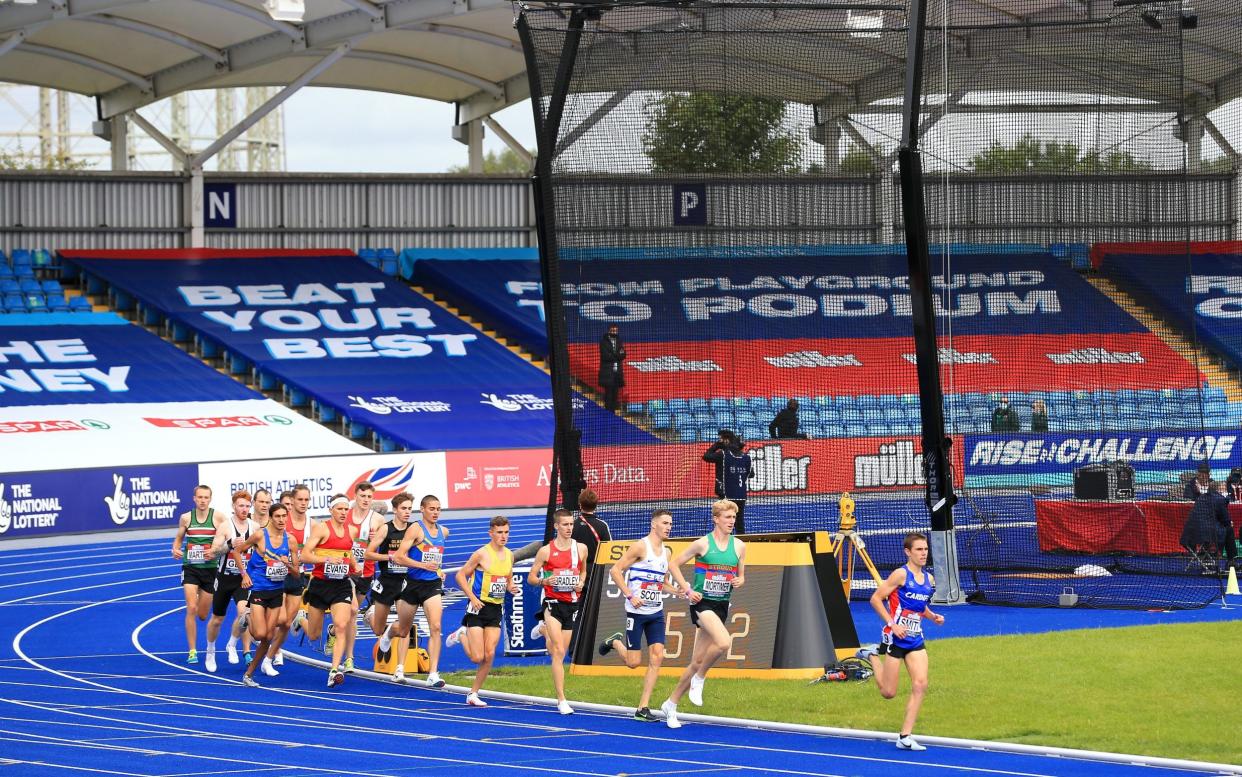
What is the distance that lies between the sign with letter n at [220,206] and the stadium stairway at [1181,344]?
75.0 feet

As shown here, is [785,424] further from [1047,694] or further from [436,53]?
[436,53]

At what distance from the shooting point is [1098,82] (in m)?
20.4

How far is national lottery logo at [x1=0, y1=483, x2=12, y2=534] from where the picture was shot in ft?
88.9

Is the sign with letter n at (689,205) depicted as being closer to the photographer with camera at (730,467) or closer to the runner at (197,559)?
the photographer with camera at (730,467)

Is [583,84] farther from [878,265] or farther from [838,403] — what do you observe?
[878,265]

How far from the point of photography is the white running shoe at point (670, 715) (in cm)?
1250

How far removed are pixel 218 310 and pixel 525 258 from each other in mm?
8961

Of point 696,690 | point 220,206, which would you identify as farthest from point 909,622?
point 220,206

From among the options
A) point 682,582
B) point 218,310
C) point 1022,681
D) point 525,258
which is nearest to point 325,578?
point 682,582

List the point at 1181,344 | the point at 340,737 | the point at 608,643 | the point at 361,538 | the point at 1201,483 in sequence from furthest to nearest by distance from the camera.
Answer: the point at 1181,344
the point at 1201,483
the point at 361,538
the point at 608,643
the point at 340,737

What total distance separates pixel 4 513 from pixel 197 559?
38.3 feet

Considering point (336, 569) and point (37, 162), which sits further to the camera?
point (37, 162)

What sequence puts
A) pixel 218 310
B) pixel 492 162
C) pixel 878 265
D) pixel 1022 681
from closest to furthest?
pixel 1022 681 → pixel 878 265 → pixel 218 310 → pixel 492 162

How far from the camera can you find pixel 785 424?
24188 mm
